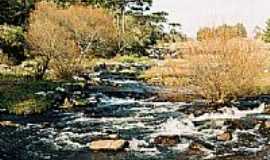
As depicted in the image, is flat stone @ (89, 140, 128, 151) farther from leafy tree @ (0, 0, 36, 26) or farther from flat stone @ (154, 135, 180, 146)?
leafy tree @ (0, 0, 36, 26)

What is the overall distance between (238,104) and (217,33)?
14.3 feet

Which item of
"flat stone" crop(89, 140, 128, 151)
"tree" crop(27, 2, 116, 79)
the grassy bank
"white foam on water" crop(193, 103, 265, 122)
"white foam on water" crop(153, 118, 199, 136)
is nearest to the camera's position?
"flat stone" crop(89, 140, 128, 151)

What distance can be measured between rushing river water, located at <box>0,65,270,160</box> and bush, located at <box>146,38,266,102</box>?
1.98 m

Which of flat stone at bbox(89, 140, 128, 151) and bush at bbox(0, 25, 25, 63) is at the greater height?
bush at bbox(0, 25, 25, 63)

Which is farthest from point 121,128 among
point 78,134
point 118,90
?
point 118,90

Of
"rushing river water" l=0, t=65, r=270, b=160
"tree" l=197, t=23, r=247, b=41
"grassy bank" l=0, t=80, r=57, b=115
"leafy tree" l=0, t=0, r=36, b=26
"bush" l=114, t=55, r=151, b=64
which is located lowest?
"rushing river water" l=0, t=65, r=270, b=160

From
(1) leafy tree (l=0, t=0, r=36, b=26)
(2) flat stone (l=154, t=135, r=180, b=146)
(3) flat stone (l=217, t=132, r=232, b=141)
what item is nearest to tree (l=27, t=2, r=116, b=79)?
(1) leafy tree (l=0, t=0, r=36, b=26)

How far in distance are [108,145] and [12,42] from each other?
96.5 feet

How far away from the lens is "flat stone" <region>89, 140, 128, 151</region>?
22.9 m

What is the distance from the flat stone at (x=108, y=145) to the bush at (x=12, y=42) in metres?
28.4

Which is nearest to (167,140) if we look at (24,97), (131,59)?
(24,97)

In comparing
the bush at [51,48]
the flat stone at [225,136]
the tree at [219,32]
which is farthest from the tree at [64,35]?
the flat stone at [225,136]

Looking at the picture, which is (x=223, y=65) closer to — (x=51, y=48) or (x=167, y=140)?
(x=167, y=140)

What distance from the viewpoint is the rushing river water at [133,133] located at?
Result: 72.8 feet
